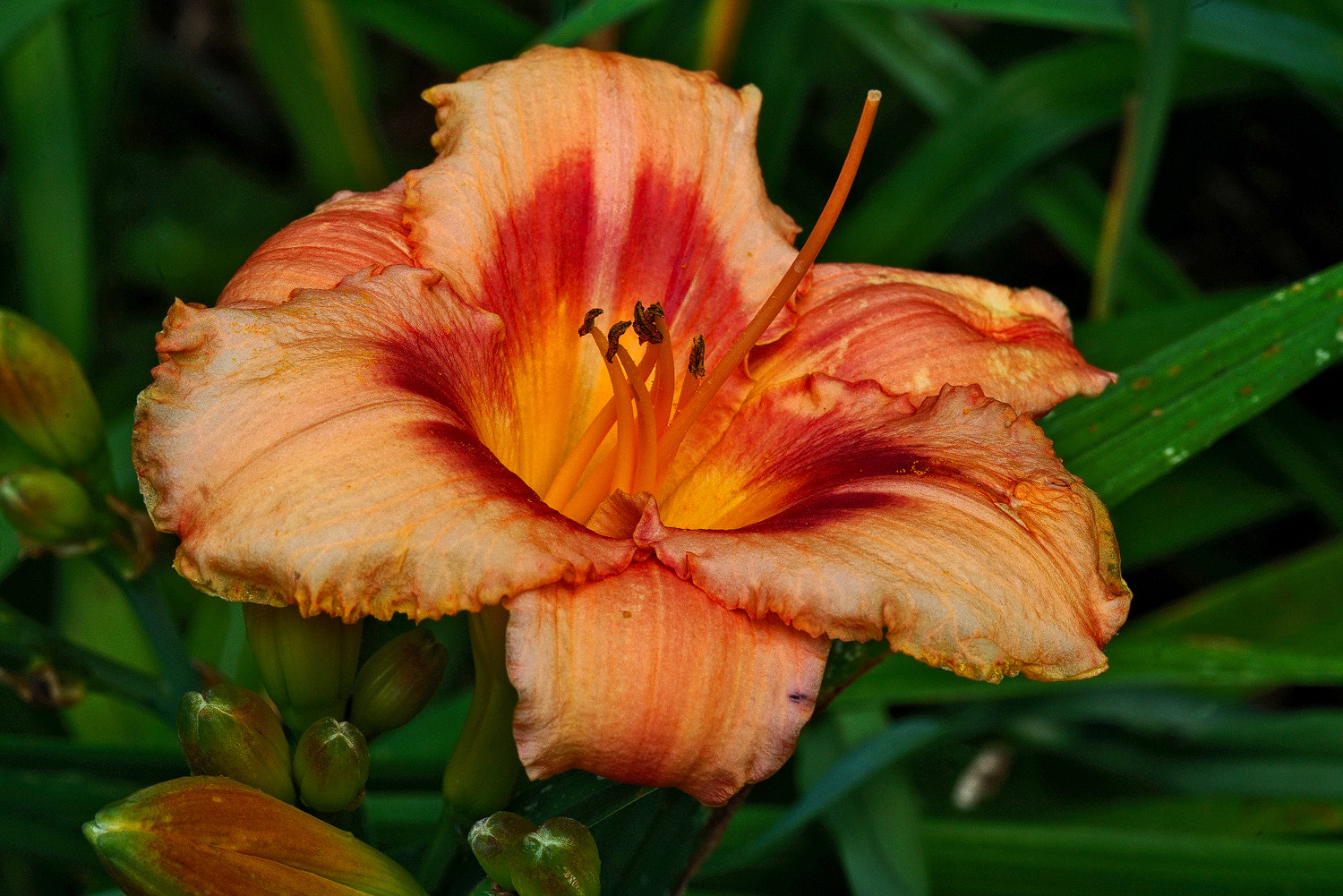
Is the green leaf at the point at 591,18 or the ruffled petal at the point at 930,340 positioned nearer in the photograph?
the ruffled petal at the point at 930,340

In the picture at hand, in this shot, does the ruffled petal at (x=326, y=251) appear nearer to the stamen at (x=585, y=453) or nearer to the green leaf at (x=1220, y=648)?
the stamen at (x=585, y=453)

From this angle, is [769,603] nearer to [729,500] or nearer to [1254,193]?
[729,500]

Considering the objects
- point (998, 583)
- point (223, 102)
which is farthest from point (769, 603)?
point (223, 102)

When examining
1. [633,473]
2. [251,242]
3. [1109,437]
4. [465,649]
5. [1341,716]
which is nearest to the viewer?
[633,473]

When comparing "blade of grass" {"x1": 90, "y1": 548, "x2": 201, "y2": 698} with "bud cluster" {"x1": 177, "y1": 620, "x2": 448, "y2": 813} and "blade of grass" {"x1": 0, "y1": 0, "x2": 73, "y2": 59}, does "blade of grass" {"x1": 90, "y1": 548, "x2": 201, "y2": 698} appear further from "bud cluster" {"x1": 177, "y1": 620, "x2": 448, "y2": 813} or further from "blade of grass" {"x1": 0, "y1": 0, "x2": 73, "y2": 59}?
"blade of grass" {"x1": 0, "y1": 0, "x2": 73, "y2": 59}

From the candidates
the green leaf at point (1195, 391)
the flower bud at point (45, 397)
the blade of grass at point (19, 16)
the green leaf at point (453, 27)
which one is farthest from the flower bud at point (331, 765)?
the green leaf at point (453, 27)
